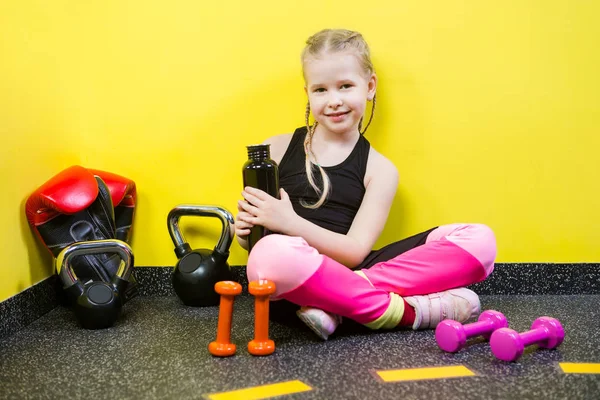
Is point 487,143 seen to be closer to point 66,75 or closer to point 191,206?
point 191,206

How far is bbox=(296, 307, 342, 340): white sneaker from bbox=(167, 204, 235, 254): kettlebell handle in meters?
0.38

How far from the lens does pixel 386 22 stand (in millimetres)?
1545

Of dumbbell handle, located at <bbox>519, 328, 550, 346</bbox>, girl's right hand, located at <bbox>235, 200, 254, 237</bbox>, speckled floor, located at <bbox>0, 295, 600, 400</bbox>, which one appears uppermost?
girl's right hand, located at <bbox>235, 200, 254, 237</bbox>

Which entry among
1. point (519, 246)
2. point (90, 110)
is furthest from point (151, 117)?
point (519, 246)

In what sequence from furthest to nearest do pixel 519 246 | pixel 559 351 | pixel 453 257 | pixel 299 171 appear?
1. pixel 519 246
2. pixel 299 171
3. pixel 453 257
4. pixel 559 351

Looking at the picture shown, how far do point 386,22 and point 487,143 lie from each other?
396 mm

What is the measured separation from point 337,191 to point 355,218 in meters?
0.09

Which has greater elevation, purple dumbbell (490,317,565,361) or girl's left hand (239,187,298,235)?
girl's left hand (239,187,298,235)

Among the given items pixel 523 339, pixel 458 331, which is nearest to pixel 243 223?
pixel 458 331

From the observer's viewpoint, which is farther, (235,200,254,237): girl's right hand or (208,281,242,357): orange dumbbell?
(235,200,254,237): girl's right hand

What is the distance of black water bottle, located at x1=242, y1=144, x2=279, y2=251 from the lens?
3.90 feet

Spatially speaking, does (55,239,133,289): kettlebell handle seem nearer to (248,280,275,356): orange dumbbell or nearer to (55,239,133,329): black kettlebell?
(55,239,133,329): black kettlebell

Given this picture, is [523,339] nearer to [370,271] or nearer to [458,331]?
[458,331]

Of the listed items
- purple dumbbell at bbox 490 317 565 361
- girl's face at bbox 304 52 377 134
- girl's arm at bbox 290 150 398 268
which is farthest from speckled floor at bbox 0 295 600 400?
girl's face at bbox 304 52 377 134
